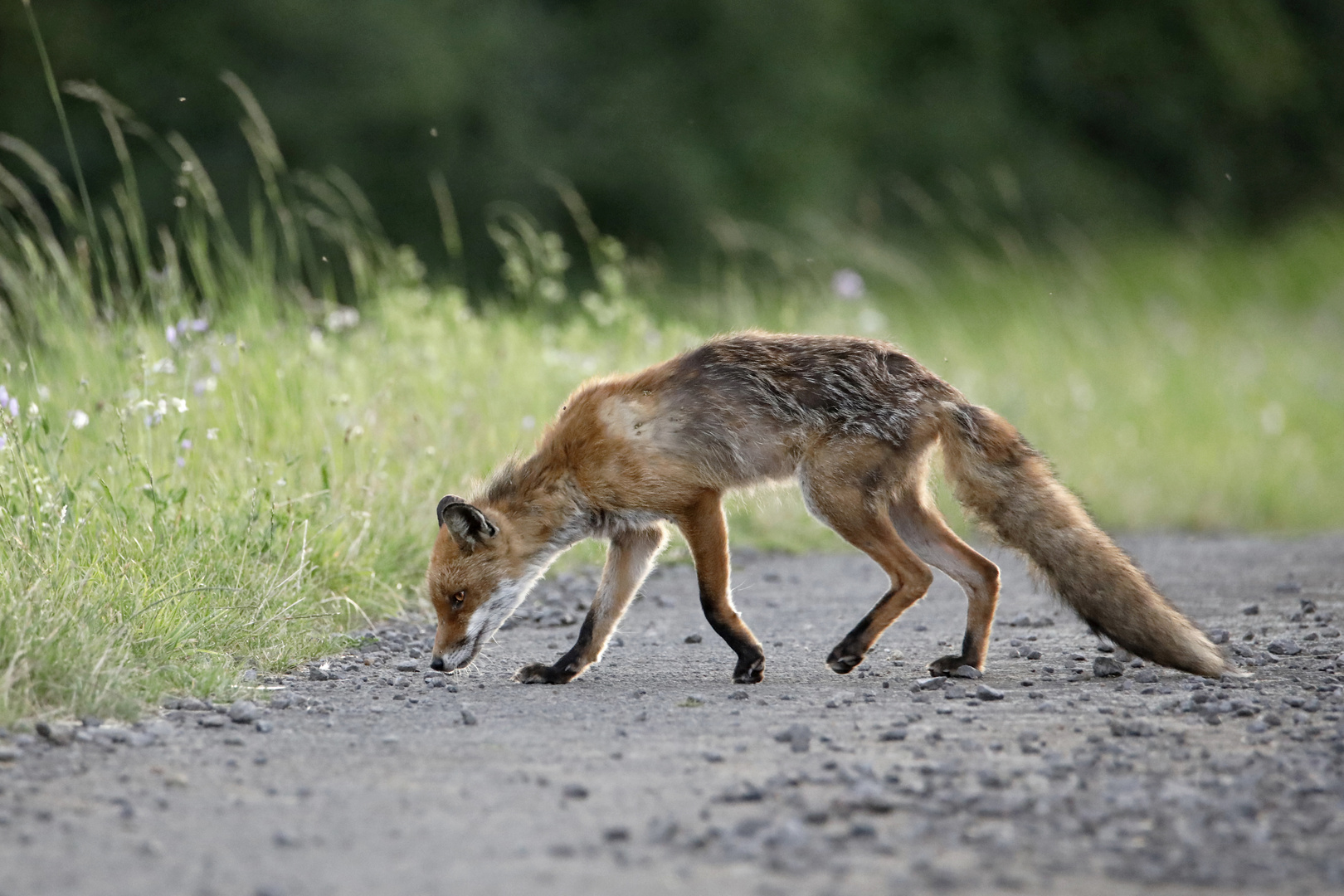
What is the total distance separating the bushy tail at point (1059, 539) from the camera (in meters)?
4.84

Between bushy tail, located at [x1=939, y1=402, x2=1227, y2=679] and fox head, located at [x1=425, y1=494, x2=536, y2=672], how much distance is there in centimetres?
183

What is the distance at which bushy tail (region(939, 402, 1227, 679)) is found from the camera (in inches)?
191

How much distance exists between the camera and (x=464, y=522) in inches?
210

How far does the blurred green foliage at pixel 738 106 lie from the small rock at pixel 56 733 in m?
10.3

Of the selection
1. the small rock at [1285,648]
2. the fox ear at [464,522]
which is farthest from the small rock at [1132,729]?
the fox ear at [464,522]

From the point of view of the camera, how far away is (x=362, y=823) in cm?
333

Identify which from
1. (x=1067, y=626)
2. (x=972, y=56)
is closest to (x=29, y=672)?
(x=1067, y=626)

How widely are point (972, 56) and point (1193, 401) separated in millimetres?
13207

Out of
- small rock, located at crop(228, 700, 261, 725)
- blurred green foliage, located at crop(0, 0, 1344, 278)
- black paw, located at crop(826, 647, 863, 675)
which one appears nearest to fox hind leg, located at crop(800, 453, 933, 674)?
black paw, located at crop(826, 647, 863, 675)

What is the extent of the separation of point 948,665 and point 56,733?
10.3 ft

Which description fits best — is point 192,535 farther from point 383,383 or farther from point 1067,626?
point 1067,626

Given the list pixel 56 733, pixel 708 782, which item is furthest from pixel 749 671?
pixel 56 733

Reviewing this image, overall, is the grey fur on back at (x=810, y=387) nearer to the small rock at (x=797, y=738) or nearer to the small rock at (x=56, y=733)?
the small rock at (x=797, y=738)

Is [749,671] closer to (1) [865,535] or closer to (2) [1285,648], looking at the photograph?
(1) [865,535]
